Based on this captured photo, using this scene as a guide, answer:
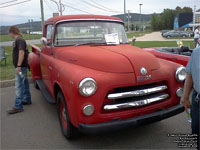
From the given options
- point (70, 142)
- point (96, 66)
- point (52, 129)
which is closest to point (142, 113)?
point (96, 66)

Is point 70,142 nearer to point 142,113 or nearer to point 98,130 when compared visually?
point 98,130

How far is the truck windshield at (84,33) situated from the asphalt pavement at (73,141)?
5.14 feet

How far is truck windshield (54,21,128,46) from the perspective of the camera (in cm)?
364

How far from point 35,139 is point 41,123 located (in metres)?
0.57

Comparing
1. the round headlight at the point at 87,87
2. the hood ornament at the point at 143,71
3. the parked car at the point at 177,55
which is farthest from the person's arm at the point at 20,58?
the parked car at the point at 177,55

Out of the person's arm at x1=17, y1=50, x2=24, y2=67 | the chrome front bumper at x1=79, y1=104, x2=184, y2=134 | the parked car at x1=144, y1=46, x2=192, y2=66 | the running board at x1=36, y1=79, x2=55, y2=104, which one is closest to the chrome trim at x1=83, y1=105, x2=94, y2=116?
the chrome front bumper at x1=79, y1=104, x2=184, y2=134

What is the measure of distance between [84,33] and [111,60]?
1.34 meters

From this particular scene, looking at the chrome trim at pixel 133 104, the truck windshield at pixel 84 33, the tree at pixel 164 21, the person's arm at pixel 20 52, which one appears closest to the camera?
the chrome trim at pixel 133 104

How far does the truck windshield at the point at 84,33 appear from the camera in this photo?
364cm

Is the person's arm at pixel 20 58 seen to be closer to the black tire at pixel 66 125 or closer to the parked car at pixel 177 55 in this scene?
the black tire at pixel 66 125

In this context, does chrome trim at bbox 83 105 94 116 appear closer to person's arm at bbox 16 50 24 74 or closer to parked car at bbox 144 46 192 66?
person's arm at bbox 16 50 24 74

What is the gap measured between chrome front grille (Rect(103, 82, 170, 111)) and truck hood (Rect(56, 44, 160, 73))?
0.82 feet

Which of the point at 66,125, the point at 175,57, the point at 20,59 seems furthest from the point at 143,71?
the point at 175,57

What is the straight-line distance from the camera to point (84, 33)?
12.4ft
